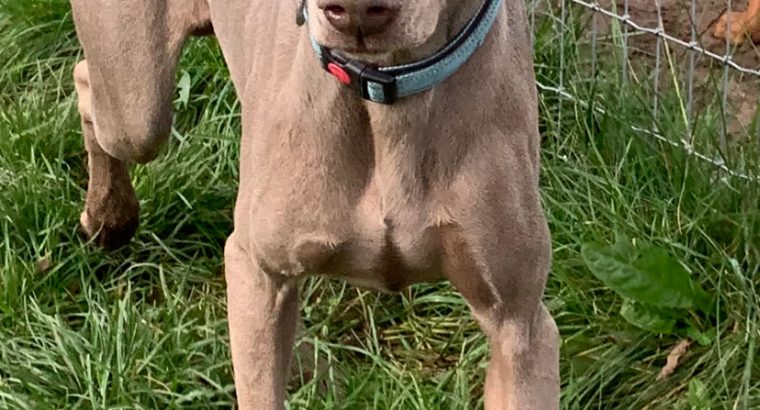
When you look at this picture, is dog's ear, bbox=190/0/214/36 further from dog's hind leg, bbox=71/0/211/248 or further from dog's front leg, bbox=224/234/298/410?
dog's front leg, bbox=224/234/298/410

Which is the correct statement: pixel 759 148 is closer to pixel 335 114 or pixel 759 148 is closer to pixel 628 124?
pixel 628 124

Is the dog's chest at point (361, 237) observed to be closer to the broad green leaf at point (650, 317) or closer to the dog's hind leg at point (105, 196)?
the broad green leaf at point (650, 317)

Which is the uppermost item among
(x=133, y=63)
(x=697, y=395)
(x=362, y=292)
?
(x=133, y=63)

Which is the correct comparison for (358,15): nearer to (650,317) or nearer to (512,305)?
(512,305)

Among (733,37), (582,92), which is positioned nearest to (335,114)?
(582,92)

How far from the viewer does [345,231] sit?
7.25 ft

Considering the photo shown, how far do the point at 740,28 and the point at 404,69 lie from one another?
194 cm

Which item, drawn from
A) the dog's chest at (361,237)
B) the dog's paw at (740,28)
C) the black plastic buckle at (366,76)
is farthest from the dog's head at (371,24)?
the dog's paw at (740,28)

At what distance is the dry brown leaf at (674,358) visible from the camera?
2.92 meters

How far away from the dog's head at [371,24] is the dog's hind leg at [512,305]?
0.45 m

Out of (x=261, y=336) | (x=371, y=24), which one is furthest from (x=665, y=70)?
(x=371, y=24)

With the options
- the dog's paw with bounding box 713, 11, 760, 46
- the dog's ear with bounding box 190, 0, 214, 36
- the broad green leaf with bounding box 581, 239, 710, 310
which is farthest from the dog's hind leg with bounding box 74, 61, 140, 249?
the dog's paw with bounding box 713, 11, 760, 46

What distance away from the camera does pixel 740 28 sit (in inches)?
149

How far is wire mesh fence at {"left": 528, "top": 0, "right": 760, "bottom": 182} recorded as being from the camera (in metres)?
3.31
